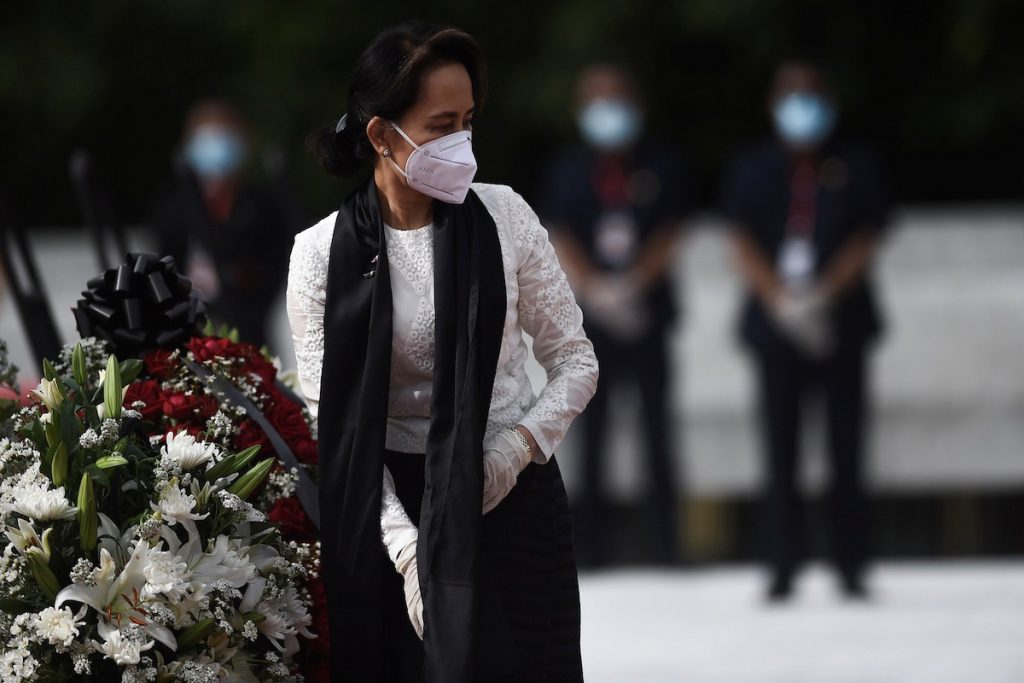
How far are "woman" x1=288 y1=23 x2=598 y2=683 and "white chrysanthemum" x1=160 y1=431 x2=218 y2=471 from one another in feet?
0.66

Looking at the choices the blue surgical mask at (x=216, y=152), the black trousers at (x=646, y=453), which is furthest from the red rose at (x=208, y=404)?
the blue surgical mask at (x=216, y=152)

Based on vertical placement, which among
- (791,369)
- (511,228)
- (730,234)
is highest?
(511,228)

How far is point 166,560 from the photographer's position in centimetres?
288

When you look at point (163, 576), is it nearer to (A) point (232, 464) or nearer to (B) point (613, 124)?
(A) point (232, 464)

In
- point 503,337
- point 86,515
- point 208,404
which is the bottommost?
point 86,515

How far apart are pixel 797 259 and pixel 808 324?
31 cm

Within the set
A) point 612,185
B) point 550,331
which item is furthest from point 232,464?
point 612,185

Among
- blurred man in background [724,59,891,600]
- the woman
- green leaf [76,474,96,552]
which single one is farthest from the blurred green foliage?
green leaf [76,474,96,552]

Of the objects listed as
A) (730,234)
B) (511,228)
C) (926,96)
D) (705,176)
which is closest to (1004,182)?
(926,96)

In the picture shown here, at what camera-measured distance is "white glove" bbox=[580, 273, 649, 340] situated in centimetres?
798

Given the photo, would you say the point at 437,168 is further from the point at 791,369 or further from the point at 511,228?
the point at 791,369

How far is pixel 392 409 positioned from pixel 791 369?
14.6 ft

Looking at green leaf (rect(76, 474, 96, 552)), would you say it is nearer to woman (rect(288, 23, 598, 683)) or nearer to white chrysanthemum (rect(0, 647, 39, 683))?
white chrysanthemum (rect(0, 647, 39, 683))

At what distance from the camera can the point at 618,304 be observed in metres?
7.98
